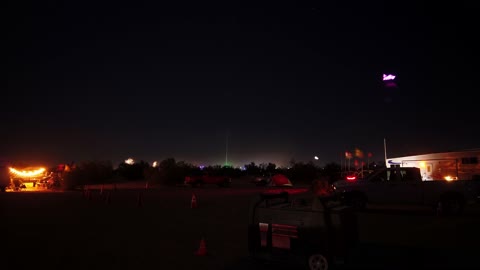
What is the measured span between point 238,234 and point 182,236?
5.31ft

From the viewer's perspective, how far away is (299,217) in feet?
22.1

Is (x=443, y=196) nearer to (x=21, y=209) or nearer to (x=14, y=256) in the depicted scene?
(x=14, y=256)

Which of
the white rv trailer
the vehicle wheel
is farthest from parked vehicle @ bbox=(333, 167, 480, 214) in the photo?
the white rv trailer

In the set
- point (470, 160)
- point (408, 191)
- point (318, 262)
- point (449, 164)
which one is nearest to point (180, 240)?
point (318, 262)

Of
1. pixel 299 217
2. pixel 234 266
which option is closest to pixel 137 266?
pixel 234 266

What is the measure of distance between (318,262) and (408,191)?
9.95 m

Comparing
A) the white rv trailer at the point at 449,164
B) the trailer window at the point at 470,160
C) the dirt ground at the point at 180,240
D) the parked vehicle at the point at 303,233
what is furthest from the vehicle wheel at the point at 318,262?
the trailer window at the point at 470,160

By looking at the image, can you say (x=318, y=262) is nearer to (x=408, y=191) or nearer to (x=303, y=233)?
(x=303, y=233)

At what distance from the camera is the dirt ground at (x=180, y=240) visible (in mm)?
7441

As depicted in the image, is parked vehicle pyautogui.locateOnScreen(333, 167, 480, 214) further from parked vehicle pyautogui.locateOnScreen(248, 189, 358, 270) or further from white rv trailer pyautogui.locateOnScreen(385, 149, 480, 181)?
white rv trailer pyautogui.locateOnScreen(385, 149, 480, 181)

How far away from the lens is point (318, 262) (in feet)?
21.2

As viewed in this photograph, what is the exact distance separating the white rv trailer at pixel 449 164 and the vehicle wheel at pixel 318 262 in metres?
25.3

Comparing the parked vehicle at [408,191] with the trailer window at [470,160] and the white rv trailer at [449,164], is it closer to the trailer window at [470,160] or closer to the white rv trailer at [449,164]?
the white rv trailer at [449,164]

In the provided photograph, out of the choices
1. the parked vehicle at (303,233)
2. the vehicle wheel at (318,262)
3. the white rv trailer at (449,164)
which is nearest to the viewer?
the vehicle wheel at (318,262)
